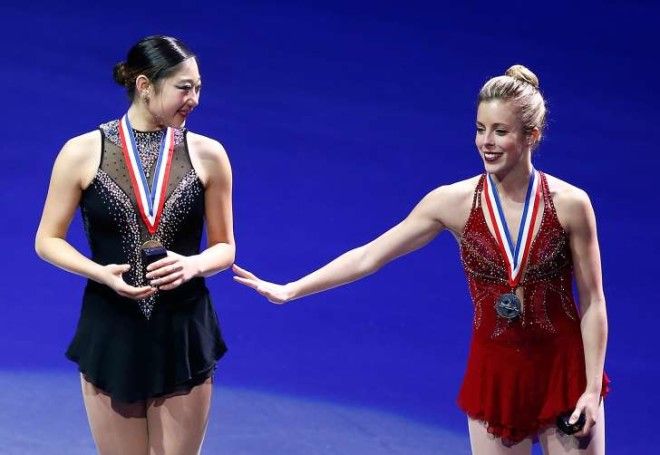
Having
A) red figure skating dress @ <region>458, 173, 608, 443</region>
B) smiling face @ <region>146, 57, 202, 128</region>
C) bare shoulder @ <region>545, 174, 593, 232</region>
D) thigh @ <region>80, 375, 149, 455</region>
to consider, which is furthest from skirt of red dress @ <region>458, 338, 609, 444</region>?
smiling face @ <region>146, 57, 202, 128</region>

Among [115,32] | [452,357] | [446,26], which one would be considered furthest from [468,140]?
[115,32]

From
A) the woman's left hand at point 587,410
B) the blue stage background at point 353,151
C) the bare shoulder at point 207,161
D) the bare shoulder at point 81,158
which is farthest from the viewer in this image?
the blue stage background at point 353,151

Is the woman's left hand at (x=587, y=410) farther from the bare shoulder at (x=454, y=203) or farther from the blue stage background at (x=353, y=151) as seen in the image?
the blue stage background at (x=353, y=151)

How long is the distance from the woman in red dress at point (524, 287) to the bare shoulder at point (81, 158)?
89cm

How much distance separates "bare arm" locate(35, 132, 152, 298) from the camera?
3.36m

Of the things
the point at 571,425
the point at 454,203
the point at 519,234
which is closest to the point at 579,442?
the point at 571,425

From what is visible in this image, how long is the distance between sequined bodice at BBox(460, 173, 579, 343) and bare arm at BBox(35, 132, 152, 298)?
34.5 inches

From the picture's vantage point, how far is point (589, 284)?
331cm

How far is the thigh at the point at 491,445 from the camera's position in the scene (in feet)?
11.1

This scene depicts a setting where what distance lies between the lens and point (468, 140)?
6.79 meters

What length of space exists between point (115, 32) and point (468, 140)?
207cm

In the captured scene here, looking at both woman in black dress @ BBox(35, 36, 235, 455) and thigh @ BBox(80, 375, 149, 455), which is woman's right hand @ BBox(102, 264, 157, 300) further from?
thigh @ BBox(80, 375, 149, 455)

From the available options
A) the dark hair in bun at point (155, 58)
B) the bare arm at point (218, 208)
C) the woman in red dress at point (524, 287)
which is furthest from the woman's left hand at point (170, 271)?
the woman in red dress at point (524, 287)

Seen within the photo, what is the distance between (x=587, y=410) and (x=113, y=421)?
4.09 ft
